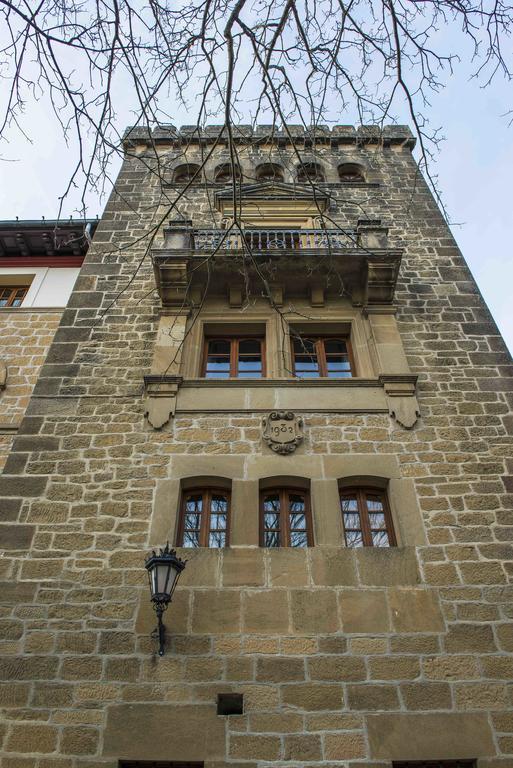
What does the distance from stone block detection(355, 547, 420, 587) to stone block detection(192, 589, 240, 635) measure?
1495 mm

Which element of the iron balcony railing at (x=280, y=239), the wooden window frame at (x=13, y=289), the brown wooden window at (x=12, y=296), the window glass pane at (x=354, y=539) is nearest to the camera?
the window glass pane at (x=354, y=539)

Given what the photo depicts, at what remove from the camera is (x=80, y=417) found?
28.1 feet

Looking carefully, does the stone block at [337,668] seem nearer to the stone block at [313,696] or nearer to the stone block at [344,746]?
the stone block at [313,696]

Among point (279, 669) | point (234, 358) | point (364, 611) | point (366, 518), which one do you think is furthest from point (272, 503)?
point (234, 358)

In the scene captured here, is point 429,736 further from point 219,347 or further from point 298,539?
point 219,347

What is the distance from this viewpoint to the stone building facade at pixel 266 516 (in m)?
5.82

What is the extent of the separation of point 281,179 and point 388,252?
5.86 m

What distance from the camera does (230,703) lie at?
603 cm

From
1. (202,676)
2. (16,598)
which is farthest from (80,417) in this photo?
(202,676)

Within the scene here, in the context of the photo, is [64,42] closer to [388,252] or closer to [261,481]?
[261,481]

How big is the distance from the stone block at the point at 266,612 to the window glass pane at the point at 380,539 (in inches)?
56.1

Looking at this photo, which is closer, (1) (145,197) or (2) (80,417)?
(2) (80,417)

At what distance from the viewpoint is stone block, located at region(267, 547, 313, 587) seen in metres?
6.78

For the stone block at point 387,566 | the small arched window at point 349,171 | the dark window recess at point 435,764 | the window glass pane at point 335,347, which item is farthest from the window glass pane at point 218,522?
the small arched window at point 349,171
